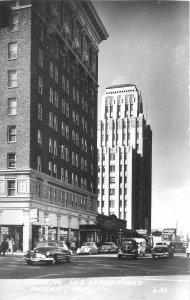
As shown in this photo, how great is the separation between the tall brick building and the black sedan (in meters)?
12.8

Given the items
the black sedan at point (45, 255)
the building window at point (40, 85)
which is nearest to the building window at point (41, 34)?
the building window at point (40, 85)

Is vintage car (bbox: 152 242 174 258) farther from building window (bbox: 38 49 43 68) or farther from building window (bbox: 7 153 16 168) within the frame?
building window (bbox: 38 49 43 68)

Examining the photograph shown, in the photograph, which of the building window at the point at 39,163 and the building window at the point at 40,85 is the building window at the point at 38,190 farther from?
the building window at the point at 40,85

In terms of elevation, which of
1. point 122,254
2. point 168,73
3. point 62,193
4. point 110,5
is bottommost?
point 122,254

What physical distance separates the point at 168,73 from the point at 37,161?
31184 mm

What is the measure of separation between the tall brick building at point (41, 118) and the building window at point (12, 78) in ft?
0.32

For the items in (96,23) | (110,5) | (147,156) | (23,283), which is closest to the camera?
(110,5)

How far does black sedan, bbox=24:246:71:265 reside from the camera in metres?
26.1

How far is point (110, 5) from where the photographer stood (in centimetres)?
1445

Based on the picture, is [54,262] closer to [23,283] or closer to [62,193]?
[23,283]

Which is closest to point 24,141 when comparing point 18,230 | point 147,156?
point 18,230

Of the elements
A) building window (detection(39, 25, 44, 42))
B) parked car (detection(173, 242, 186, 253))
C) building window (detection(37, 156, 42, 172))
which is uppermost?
building window (detection(39, 25, 44, 42))

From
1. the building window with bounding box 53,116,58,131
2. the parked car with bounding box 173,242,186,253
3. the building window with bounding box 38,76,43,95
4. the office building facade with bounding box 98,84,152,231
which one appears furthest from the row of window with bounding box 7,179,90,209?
the office building facade with bounding box 98,84,152,231

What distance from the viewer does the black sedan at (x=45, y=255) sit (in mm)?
26078
